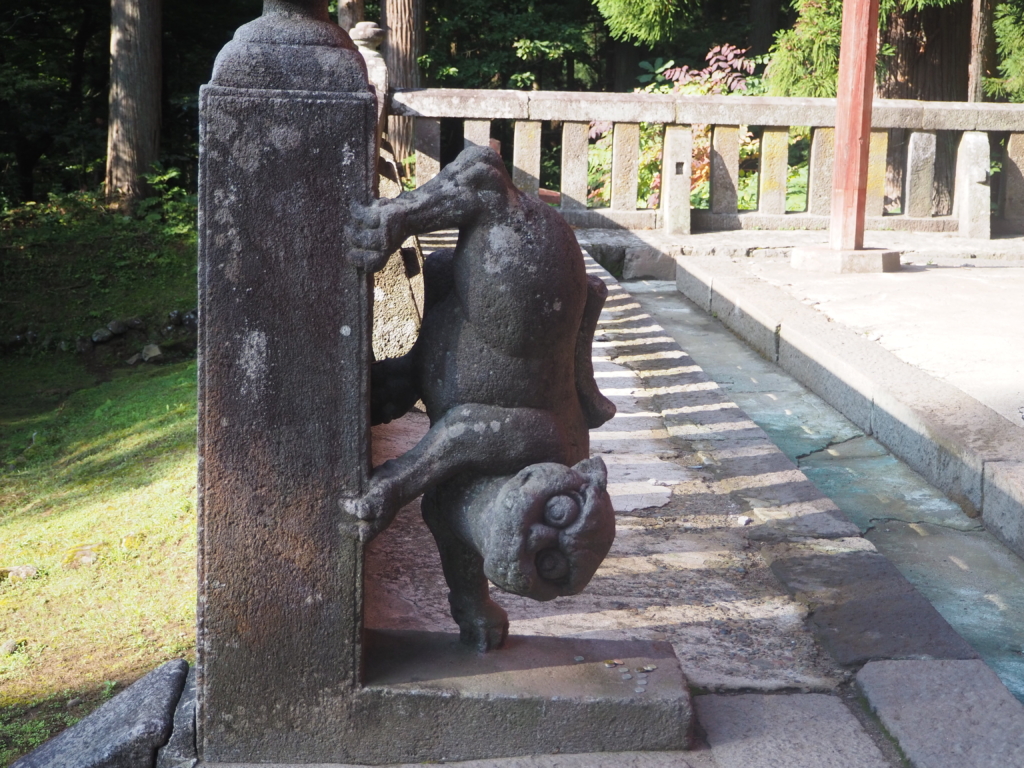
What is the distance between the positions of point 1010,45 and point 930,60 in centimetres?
115

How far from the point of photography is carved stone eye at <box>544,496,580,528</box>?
1.83m

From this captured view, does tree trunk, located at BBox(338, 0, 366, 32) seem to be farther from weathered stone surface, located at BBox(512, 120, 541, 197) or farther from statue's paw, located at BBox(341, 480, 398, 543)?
statue's paw, located at BBox(341, 480, 398, 543)

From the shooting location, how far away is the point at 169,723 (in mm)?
1989

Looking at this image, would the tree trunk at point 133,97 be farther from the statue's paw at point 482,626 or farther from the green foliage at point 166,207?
the statue's paw at point 482,626

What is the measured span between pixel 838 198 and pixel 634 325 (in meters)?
2.51

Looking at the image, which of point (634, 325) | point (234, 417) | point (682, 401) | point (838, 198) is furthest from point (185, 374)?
point (234, 417)

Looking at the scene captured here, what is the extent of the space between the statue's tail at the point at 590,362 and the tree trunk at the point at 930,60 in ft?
34.2

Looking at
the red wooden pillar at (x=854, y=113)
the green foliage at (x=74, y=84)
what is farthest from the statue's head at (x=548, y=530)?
the green foliage at (x=74, y=84)

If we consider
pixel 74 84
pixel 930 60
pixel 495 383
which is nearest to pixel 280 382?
pixel 495 383

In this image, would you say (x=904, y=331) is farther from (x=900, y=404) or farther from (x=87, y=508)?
(x=87, y=508)

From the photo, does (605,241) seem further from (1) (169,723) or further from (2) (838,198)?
(1) (169,723)

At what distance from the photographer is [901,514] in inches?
151

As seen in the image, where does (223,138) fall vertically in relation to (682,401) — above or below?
above

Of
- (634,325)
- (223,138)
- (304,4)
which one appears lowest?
(634,325)
